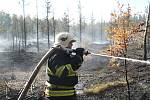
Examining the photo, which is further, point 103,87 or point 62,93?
point 103,87

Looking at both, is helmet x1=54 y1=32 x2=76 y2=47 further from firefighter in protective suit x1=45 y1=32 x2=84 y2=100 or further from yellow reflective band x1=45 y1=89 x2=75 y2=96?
yellow reflective band x1=45 y1=89 x2=75 y2=96

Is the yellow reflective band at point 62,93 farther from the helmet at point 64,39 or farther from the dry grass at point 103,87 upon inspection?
the dry grass at point 103,87

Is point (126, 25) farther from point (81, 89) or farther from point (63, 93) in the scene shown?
point (63, 93)

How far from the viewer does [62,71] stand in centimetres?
641

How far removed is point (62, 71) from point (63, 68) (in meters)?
0.06

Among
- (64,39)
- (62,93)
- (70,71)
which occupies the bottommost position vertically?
(62,93)

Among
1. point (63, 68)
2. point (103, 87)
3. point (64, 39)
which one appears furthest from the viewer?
point (103, 87)

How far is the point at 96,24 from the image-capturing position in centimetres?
19350

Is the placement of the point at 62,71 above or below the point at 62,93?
above

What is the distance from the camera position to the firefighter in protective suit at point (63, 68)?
641 cm

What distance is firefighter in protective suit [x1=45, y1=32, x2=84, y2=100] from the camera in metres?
6.41

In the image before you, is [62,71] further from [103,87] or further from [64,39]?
[103,87]

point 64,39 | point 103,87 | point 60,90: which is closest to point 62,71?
point 60,90

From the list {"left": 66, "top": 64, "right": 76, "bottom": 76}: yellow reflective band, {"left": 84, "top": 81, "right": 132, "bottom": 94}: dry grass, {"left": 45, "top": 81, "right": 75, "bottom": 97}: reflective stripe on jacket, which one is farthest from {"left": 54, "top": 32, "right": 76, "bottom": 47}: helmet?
{"left": 84, "top": 81, "right": 132, "bottom": 94}: dry grass
